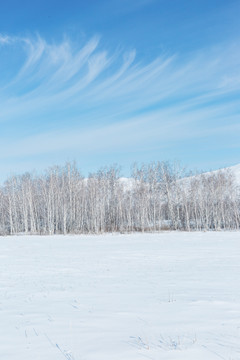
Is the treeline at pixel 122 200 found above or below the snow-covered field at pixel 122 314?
above

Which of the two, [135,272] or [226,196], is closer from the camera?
[135,272]

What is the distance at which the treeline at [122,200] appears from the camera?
47922mm

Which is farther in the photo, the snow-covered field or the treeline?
the treeline

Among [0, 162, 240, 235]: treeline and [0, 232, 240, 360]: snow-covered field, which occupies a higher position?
[0, 162, 240, 235]: treeline

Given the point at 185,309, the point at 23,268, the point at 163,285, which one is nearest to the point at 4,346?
the point at 185,309

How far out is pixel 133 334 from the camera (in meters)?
4.91

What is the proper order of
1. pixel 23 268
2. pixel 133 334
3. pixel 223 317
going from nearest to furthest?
pixel 133 334 → pixel 223 317 → pixel 23 268

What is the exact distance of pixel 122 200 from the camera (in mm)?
52844

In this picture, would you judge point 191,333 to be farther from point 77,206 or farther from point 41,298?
point 77,206

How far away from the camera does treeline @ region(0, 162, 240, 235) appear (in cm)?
4792

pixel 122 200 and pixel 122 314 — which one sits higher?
pixel 122 200

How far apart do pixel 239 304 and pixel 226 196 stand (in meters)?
48.5

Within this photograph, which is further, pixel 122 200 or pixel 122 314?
pixel 122 200

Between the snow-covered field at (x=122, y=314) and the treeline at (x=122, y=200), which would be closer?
the snow-covered field at (x=122, y=314)
